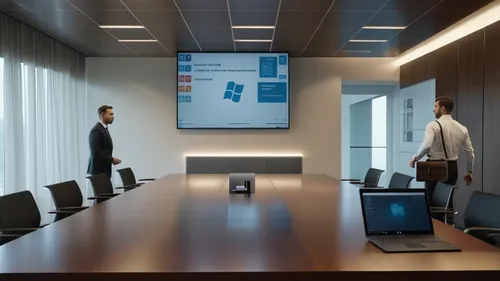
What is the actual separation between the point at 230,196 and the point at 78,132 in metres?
5.47

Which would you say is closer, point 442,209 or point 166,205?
point 166,205

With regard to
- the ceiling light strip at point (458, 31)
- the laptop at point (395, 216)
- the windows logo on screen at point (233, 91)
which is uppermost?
the ceiling light strip at point (458, 31)

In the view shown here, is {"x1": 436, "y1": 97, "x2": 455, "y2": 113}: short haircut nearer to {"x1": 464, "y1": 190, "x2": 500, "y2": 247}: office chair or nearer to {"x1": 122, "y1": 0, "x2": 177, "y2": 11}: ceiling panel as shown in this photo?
{"x1": 464, "y1": 190, "x2": 500, "y2": 247}: office chair

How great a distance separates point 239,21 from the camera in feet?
19.8

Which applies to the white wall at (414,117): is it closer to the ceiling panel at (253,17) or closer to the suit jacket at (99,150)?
the ceiling panel at (253,17)

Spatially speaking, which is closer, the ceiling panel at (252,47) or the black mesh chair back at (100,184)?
the black mesh chair back at (100,184)

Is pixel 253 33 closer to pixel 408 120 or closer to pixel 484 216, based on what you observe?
pixel 408 120

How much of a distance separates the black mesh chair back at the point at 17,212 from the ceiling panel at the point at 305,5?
3404 mm

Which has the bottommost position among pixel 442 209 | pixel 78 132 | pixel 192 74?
pixel 442 209

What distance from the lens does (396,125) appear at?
9.06 m

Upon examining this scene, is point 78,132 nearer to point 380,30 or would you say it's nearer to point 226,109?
point 226,109

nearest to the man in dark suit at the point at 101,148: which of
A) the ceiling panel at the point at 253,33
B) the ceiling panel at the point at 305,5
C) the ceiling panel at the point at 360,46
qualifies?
the ceiling panel at the point at 253,33

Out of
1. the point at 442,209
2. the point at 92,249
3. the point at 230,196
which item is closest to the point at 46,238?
the point at 92,249

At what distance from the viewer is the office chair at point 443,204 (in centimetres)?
377
